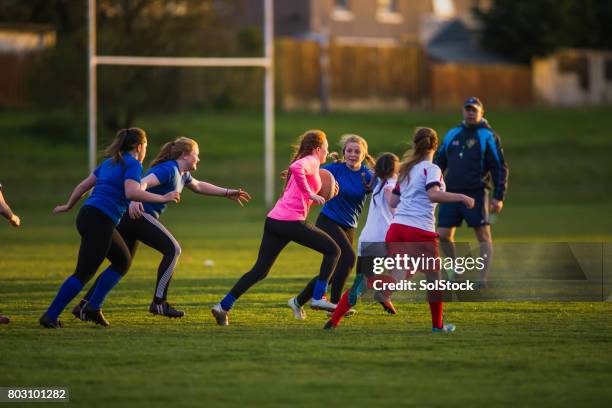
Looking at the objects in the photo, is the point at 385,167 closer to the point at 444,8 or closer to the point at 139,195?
the point at 139,195

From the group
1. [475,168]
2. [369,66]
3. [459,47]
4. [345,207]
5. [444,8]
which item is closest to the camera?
[345,207]

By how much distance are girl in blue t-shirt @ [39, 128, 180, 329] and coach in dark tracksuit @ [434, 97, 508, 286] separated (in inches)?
162

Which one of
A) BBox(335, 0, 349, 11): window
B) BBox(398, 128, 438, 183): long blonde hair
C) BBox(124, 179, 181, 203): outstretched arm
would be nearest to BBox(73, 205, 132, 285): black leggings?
BBox(124, 179, 181, 203): outstretched arm

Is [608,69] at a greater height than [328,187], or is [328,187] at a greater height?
[328,187]

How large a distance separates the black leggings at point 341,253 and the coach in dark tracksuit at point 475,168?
226cm

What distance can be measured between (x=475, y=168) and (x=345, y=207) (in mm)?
2518

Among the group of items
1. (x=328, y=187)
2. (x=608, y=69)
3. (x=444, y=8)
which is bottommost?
(x=608, y=69)

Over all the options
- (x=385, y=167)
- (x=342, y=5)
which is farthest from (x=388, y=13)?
(x=385, y=167)

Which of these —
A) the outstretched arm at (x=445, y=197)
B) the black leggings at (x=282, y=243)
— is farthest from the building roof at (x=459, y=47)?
the outstretched arm at (x=445, y=197)

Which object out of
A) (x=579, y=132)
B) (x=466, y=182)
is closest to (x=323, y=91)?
(x=579, y=132)

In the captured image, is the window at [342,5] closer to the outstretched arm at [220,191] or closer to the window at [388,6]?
the window at [388,6]

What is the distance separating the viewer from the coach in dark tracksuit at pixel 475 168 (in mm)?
12672

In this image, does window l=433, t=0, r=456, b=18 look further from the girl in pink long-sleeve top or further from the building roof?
the girl in pink long-sleeve top

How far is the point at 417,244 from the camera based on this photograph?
9398 mm
